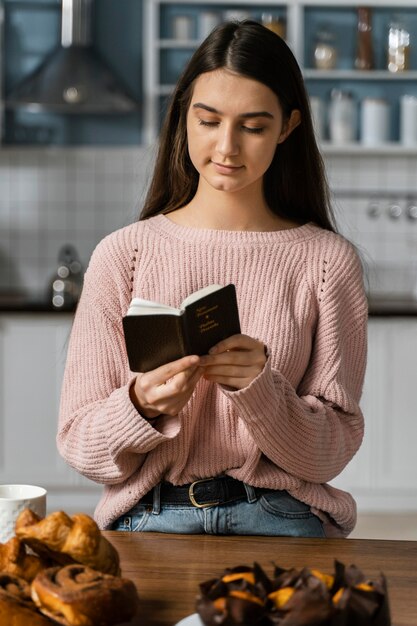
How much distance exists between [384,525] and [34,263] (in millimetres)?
2065

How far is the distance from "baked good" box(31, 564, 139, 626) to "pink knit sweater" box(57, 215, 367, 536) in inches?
19.0

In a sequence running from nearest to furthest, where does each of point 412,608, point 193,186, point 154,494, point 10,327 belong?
point 412,608 < point 154,494 < point 193,186 < point 10,327

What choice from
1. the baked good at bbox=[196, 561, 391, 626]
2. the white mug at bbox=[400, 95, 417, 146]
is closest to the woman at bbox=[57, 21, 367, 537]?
the baked good at bbox=[196, 561, 391, 626]

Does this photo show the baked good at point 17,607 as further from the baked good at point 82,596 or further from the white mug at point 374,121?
the white mug at point 374,121

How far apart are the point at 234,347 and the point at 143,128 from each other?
11.9 ft

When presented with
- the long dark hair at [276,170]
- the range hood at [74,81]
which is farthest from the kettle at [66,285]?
the long dark hair at [276,170]

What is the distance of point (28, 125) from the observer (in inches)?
197

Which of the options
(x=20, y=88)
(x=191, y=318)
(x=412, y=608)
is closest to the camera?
(x=412, y=608)

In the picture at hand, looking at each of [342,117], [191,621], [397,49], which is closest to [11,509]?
[191,621]

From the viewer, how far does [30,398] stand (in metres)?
4.40

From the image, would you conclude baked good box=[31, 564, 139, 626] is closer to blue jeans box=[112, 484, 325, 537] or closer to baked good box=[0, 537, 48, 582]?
baked good box=[0, 537, 48, 582]

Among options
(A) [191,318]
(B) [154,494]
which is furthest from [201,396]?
(A) [191,318]

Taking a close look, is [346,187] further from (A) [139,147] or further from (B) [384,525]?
(B) [384,525]

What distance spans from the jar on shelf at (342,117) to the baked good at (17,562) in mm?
3904
